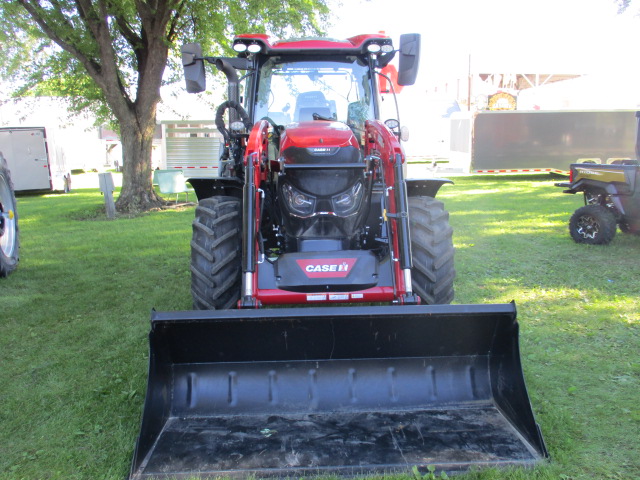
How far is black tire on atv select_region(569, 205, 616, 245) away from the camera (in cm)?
810

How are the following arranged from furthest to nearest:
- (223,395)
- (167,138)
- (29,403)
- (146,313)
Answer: (167,138)
(146,313)
(29,403)
(223,395)

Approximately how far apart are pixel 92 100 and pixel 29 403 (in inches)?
566

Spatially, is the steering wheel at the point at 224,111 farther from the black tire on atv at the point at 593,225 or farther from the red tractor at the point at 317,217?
the black tire on atv at the point at 593,225

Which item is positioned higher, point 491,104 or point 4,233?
point 491,104

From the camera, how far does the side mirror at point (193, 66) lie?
4.37 meters

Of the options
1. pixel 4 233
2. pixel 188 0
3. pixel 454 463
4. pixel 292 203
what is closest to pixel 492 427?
pixel 454 463

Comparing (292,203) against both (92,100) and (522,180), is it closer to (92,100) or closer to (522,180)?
(92,100)

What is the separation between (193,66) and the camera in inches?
175

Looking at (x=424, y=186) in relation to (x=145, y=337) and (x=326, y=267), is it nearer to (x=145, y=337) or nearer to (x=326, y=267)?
(x=326, y=267)

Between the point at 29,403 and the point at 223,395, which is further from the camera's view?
the point at 29,403

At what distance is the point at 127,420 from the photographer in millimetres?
3357

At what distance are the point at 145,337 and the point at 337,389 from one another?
2129mm

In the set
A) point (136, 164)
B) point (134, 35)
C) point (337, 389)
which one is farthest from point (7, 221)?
point (134, 35)

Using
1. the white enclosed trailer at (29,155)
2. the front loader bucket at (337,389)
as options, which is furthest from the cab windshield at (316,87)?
the white enclosed trailer at (29,155)
